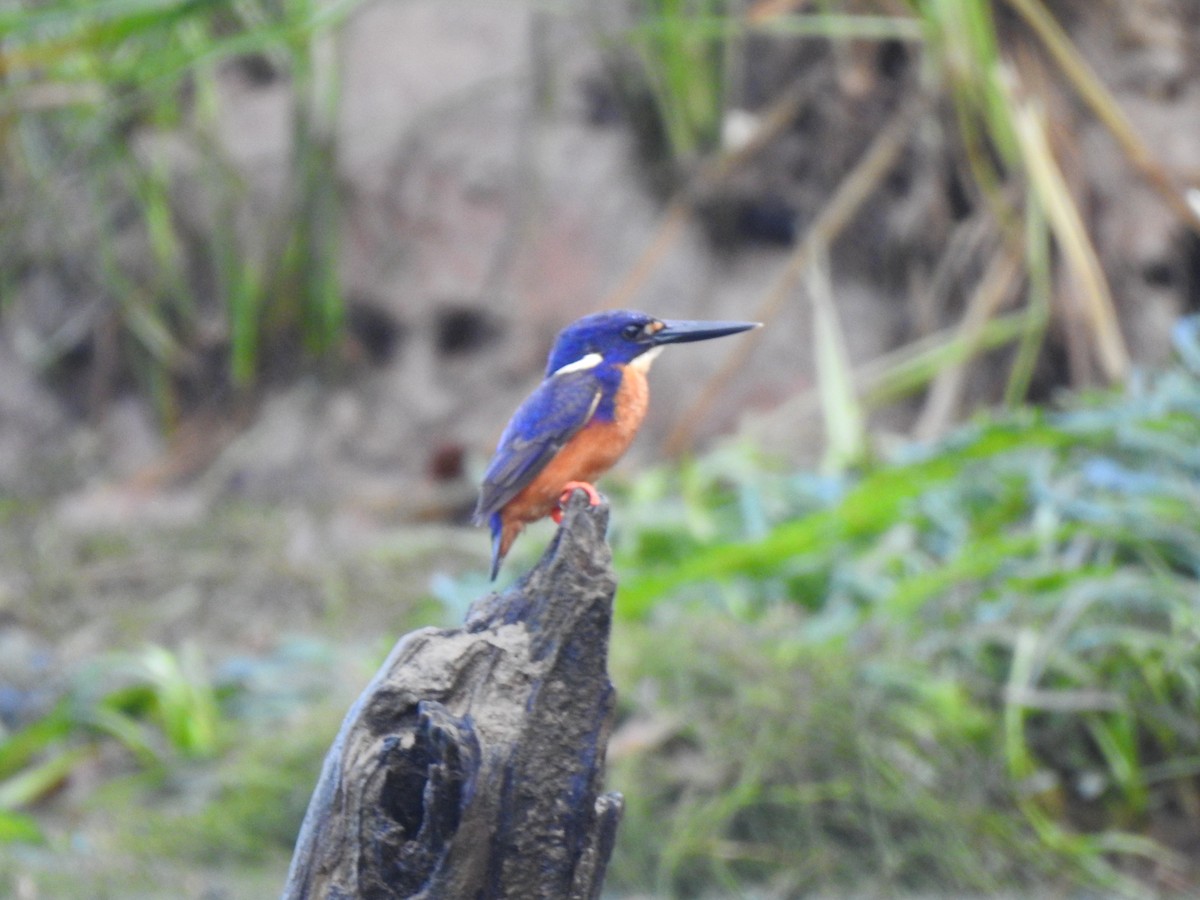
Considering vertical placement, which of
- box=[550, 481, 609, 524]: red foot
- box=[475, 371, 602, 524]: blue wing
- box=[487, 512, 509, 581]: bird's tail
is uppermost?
box=[475, 371, 602, 524]: blue wing

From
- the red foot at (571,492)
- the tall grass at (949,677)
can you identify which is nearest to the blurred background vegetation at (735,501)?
the tall grass at (949,677)

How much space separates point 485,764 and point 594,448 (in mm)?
522

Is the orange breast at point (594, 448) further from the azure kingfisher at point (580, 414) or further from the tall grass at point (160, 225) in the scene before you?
the tall grass at point (160, 225)

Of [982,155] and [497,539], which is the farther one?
[982,155]

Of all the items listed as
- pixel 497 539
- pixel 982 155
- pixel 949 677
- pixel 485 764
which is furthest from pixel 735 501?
pixel 485 764

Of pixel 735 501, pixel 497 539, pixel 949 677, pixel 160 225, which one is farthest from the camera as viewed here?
pixel 160 225

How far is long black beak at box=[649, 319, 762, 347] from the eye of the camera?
198 centimetres

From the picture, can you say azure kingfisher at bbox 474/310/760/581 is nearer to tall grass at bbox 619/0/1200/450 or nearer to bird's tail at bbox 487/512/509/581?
bird's tail at bbox 487/512/509/581

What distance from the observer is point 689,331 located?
2.04m

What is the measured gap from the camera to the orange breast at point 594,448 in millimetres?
2006

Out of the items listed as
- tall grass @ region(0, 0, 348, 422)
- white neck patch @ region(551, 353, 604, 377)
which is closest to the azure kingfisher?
white neck patch @ region(551, 353, 604, 377)

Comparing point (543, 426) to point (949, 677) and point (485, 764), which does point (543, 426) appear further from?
point (949, 677)

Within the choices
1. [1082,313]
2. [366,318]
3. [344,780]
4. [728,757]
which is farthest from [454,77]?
[344,780]

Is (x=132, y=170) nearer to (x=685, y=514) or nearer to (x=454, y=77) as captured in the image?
(x=454, y=77)
